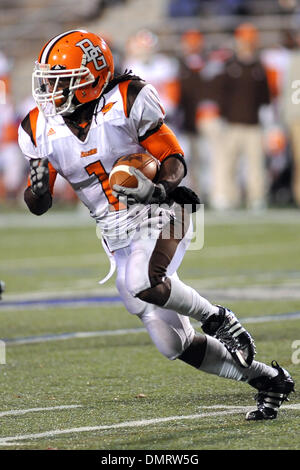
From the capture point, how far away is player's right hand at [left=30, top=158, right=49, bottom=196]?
425cm

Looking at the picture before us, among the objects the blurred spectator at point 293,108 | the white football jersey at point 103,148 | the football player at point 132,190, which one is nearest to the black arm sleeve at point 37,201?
the football player at point 132,190

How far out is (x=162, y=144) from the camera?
170 inches

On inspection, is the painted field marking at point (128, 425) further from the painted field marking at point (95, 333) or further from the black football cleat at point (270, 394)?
the painted field marking at point (95, 333)

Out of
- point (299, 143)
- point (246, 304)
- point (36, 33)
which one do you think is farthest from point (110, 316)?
point (36, 33)

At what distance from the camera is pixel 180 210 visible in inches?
173

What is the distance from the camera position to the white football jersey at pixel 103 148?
4375 millimetres

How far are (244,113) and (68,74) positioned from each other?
947 centimetres

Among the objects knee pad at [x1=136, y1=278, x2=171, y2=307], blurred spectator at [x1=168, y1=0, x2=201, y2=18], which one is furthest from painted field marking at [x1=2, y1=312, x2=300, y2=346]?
blurred spectator at [x1=168, y1=0, x2=201, y2=18]

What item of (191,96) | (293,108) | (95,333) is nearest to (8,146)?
(191,96)

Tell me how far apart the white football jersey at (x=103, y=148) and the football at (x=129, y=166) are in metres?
0.14

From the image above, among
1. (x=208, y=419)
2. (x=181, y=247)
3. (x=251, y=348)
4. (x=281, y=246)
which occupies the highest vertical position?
(x=181, y=247)

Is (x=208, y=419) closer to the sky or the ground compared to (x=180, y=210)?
closer to the ground

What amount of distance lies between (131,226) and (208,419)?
2.77 feet

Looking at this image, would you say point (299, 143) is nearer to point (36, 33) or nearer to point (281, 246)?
point (281, 246)
